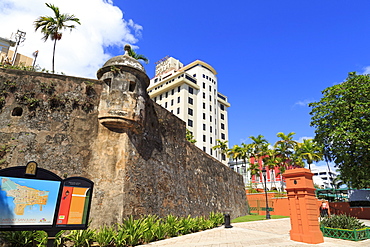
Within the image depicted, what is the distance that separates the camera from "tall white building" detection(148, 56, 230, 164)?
161 feet

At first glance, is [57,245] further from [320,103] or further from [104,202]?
[320,103]

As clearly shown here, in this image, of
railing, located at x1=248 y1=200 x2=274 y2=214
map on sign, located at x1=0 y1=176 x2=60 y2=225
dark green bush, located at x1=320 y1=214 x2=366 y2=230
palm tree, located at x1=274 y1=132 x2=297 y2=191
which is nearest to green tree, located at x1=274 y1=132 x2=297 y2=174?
palm tree, located at x1=274 y1=132 x2=297 y2=191

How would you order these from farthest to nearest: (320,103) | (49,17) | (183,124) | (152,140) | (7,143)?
(320,103), (183,124), (49,17), (152,140), (7,143)

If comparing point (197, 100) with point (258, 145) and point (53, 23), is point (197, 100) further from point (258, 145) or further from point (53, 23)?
point (53, 23)

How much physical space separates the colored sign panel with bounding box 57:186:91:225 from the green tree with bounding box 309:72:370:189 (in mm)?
19870

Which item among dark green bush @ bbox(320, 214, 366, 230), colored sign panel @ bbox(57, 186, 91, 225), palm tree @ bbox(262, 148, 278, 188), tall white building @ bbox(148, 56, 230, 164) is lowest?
dark green bush @ bbox(320, 214, 366, 230)

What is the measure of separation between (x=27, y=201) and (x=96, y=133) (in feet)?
18.8

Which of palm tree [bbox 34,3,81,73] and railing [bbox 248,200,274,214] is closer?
palm tree [bbox 34,3,81,73]

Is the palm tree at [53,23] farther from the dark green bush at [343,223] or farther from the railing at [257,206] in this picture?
the railing at [257,206]

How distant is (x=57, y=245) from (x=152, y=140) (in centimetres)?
683

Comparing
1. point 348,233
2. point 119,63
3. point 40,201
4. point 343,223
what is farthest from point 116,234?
point 343,223

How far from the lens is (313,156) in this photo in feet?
121

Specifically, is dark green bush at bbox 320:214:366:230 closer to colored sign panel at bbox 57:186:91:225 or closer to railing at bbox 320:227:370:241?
railing at bbox 320:227:370:241

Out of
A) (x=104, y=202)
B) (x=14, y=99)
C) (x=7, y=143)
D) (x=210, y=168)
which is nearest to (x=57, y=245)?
(x=104, y=202)
